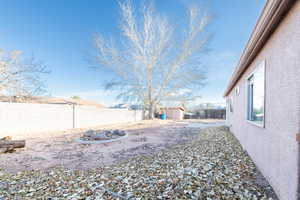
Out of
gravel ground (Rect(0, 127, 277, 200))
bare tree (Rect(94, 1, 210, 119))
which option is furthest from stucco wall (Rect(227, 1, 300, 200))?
bare tree (Rect(94, 1, 210, 119))

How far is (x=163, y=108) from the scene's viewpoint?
2042 centimetres

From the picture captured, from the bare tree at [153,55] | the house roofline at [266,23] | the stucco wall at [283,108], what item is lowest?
the stucco wall at [283,108]

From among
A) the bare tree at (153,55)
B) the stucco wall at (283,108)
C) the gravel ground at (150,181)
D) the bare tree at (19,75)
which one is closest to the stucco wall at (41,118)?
the bare tree at (19,75)

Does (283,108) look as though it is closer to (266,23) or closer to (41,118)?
(266,23)

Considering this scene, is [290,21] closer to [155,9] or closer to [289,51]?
[289,51]

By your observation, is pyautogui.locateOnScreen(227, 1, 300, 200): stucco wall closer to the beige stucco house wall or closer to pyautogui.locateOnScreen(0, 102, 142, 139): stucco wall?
pyautogui.locateOnScreen(0, 102, 142, 139): stucco wall

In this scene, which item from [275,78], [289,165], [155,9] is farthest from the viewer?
[155,9]

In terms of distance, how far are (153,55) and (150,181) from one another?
13.3 meters

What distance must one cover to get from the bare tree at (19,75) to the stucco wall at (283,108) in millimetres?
10665

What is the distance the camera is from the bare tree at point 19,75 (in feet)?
23.8

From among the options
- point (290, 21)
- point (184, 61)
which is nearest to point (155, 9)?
point (184, 61)

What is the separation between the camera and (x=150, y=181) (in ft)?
6.87

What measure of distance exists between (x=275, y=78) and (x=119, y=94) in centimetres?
1386

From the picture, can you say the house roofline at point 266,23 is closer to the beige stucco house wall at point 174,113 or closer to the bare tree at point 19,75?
the bare tree at point 19,75
